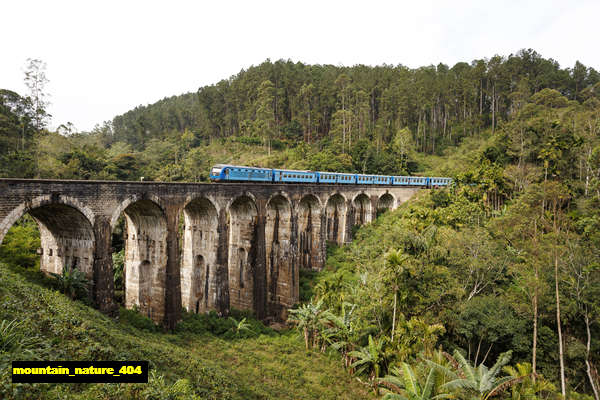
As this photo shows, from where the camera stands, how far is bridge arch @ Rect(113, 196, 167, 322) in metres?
18.4

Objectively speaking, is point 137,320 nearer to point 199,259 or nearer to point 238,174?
point 199,259

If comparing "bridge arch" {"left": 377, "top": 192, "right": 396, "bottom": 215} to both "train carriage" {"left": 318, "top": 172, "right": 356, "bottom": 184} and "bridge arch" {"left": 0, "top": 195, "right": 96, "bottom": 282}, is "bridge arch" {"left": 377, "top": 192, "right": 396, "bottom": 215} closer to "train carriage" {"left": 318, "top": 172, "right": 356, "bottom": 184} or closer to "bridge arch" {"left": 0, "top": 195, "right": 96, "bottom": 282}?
"train carriage" {"left": 318, "top": 172, "right": 356, "bottom": 184}

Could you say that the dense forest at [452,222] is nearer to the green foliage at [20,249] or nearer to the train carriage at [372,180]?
the green foliage at [20,249]

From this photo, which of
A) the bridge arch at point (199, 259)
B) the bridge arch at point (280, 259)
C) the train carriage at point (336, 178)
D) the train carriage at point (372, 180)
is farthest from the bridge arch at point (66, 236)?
the train carriage at point (372, 180)

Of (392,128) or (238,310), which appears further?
(392,128)

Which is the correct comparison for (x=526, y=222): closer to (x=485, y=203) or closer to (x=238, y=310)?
(x=485, y=203)

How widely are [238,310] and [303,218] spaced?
12.1m

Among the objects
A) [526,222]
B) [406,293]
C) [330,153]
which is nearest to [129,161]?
[330,153]

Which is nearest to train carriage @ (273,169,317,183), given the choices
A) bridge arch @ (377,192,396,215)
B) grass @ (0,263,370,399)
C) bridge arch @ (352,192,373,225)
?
bridge arch @ (352,192,373,225)

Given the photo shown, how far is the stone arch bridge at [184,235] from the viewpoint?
14.8 m

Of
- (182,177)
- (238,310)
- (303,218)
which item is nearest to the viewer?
(238,310)

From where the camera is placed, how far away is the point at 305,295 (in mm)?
28969

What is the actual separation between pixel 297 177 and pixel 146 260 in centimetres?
1536

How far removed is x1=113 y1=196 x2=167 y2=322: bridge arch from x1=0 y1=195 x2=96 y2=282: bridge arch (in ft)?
10.9
